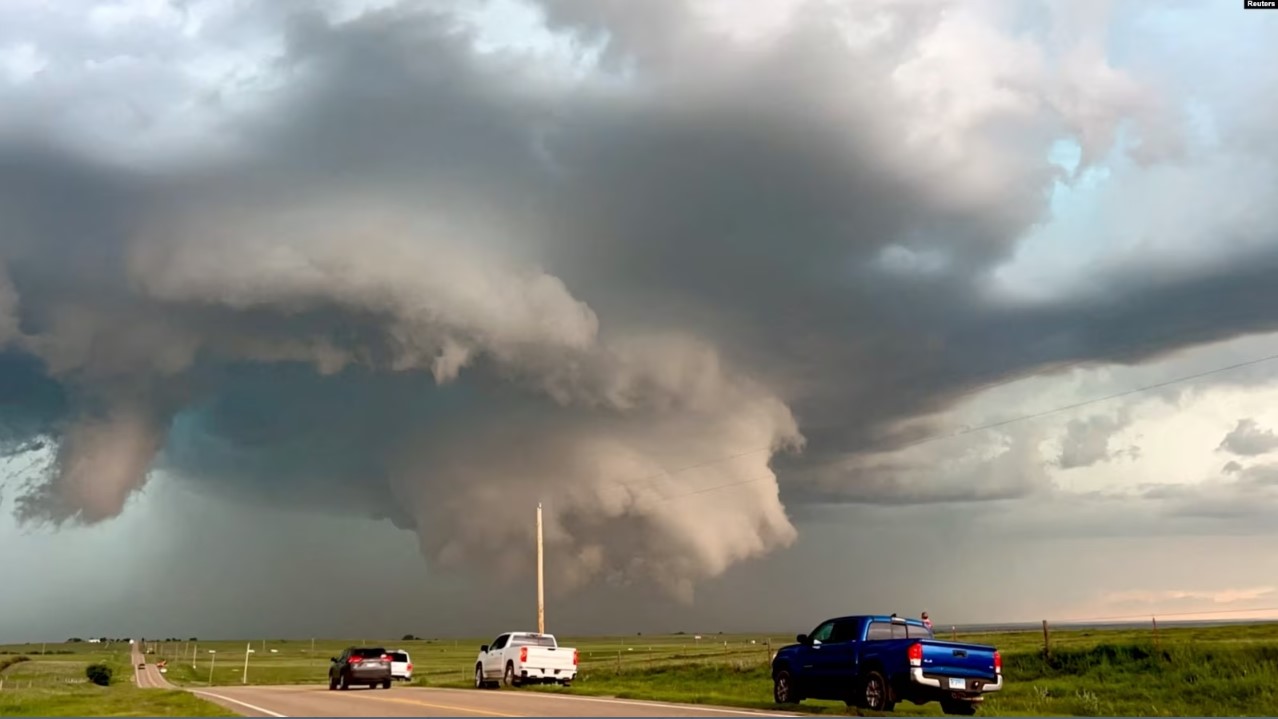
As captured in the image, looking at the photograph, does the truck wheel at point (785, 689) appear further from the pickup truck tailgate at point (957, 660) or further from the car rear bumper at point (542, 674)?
the car rear bumper at point (542, 674)

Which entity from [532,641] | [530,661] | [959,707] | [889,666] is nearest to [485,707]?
[889,666]

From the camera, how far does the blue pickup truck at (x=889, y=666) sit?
21.9 metres

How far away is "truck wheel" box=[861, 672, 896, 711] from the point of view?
73.6 feet

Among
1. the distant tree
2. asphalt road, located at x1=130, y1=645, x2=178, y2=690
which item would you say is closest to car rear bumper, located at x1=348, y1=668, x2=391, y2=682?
asphalt road, located at x1=130, y1=645, x2=178, y2=690

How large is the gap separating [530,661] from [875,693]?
19.9 metres

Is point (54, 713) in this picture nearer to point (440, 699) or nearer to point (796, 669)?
point (440, 699)

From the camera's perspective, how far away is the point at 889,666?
22375mm

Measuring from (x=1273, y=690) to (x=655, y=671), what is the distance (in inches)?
1372

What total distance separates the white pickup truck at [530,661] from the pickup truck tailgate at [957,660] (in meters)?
19.9

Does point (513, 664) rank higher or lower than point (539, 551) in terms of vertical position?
lower

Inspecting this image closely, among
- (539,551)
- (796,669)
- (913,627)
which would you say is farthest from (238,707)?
(539,551)

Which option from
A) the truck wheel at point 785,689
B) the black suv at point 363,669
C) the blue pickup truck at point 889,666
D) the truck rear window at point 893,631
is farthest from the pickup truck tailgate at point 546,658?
the truck rear window at point 893,631

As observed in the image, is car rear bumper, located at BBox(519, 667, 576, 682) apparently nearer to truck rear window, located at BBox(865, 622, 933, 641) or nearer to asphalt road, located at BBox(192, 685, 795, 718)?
asphalt road, located at BBox(192, 685, 795, 718)

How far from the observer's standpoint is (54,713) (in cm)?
2647
